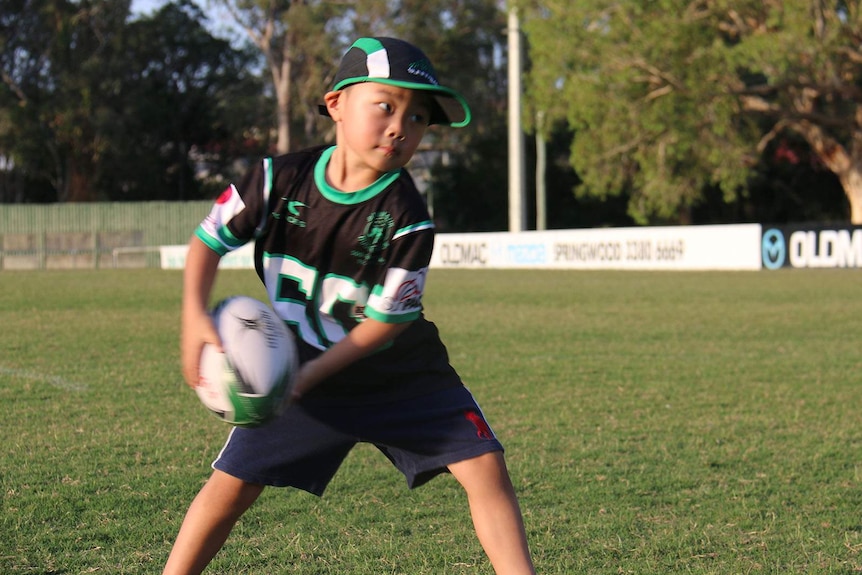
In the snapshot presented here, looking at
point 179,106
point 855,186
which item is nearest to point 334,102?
point 855,186

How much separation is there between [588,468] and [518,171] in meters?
31.6

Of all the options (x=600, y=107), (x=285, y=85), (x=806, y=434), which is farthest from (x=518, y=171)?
(x=806, y=434)

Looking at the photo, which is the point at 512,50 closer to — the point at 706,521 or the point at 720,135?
the point at 720,135

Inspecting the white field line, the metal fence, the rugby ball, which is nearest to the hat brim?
the rugby ball

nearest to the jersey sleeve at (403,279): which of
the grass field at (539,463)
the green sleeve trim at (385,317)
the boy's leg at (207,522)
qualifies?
the green sleeve trim at (385,317)

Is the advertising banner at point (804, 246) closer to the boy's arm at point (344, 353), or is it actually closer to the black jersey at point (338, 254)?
the black jersey at point (338, 254)

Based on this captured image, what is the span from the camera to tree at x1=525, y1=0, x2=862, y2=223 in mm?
33500

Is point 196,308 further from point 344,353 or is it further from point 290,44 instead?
point 290,44

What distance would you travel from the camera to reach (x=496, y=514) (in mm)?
3217

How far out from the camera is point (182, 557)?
3.29 meters

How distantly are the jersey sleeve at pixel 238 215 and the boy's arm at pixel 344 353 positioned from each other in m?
0.39

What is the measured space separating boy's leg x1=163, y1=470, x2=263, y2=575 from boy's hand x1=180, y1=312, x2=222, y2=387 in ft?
1.18

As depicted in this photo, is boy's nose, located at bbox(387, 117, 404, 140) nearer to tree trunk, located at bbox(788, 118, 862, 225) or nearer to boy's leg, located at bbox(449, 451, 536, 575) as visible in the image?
boy's leg, located at bbox(449, 451, 536, 575)

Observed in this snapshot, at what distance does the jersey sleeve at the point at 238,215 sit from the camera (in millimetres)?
3189
